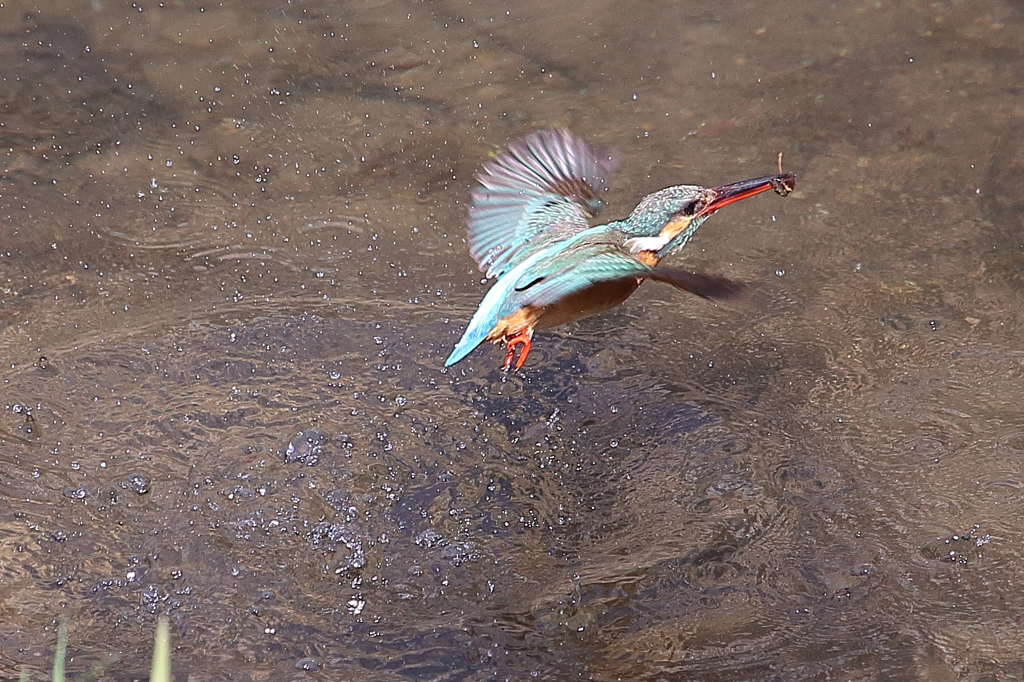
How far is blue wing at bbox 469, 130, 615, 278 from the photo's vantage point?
11.9 feet

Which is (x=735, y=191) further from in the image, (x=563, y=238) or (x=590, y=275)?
(x=590, y=275)

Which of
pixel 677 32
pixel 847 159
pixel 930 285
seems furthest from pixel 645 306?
pixel 677 32

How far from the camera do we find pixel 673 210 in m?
3.31

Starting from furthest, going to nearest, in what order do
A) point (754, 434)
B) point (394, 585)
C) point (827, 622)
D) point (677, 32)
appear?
point (677, 32)
point (754, 434)
point (394, 585)
point (827, 622)

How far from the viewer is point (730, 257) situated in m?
4.64

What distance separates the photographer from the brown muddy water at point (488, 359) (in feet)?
10.3

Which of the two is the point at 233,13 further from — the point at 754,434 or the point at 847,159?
the point at 754,434

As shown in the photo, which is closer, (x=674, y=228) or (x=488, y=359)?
(x=674, y=228)

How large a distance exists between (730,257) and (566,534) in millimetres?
1684

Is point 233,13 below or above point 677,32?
above

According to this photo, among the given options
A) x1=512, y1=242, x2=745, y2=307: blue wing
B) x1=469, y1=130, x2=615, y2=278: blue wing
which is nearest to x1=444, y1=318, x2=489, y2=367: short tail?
x1=512, y1=242, x2=745, y2=307: blue wing

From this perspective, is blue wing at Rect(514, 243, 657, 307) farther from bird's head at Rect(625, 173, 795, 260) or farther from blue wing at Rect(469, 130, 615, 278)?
blue wing at Rect(469, 130, 615, 278)

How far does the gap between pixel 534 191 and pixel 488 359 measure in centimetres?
77

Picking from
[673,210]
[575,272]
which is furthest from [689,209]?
[575,272]
